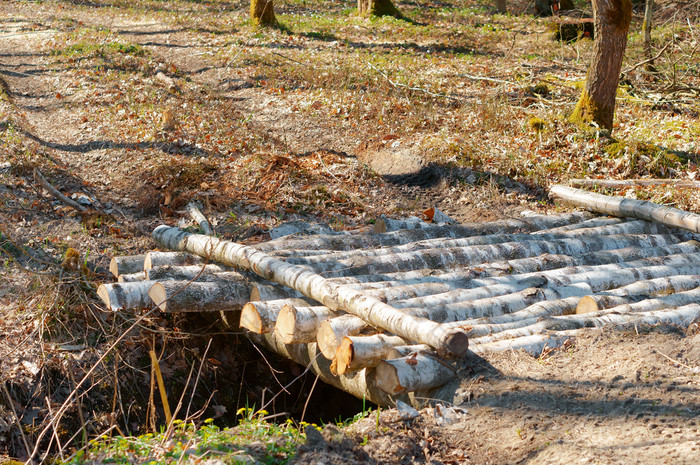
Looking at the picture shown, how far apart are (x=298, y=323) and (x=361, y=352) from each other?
25.6 inches

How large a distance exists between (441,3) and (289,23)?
340 inches

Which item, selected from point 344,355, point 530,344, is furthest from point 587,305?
point 344,355

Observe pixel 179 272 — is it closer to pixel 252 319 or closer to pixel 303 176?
pixel 252 319

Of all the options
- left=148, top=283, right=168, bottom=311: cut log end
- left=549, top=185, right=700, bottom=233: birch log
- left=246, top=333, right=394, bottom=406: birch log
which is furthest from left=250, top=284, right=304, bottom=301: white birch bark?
left=549, top=185, right=700, bottom=233: birch log

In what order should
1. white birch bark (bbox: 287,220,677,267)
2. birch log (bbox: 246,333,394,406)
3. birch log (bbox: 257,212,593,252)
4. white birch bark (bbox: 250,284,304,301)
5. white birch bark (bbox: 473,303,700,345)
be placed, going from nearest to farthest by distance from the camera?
1. birch log (bbox: 246,333,394,406)
2. white birch bark (bbox: 473,303,700,345)
3. white birch bark (bbox: 250,284,304,301)
4. white birch bark (bbox: 287,220,677,267)
5. birch log (bbox: 257,212,593,252)

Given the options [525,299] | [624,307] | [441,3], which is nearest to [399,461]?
[525,299]

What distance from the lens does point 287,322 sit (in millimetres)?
4242

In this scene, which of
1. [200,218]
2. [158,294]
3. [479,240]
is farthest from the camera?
[200,218]

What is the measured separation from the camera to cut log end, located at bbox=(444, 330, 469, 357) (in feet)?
12.6

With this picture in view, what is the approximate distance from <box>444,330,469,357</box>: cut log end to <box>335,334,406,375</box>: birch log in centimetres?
→ 39

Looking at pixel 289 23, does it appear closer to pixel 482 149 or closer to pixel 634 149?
pixel 482 149

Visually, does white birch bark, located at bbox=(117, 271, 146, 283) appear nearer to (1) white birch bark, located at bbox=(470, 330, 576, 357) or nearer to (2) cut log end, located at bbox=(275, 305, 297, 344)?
(2) cut log end, located at bbox=(275, 305, 297, 344)

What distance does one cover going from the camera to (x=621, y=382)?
3729 mm

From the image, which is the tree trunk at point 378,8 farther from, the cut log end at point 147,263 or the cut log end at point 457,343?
the cut log end at point 457,343
